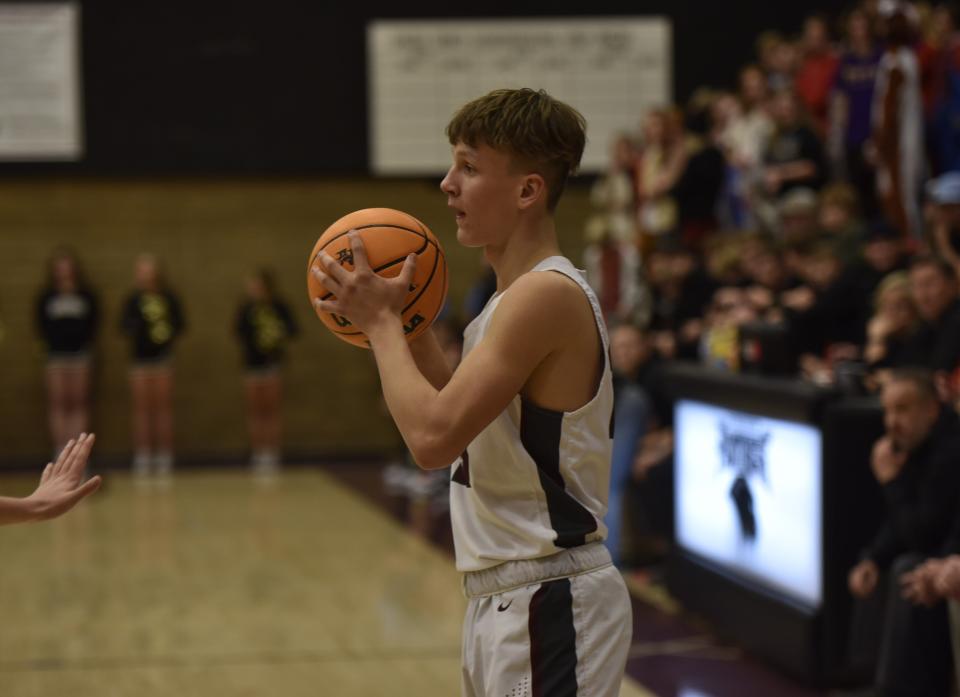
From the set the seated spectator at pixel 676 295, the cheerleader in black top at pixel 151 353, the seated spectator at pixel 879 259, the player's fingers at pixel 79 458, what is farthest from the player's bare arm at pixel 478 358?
the cheerleader in black top at pixel 151 353

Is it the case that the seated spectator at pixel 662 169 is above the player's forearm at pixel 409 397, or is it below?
above

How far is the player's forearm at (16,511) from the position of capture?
2824 mm

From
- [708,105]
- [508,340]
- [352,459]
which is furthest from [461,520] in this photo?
[352,459]

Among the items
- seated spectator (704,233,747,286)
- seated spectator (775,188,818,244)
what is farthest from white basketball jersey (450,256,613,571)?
seated spectator (704,233,747,286)

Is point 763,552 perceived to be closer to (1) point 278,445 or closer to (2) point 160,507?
(2) point 160,507

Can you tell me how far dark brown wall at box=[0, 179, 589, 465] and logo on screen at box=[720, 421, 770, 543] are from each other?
8.89 metres

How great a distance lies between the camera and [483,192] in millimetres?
2527

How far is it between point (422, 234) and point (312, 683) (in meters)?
3.82

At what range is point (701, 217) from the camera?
12.0m

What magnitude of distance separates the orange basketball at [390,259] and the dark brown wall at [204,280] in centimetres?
1259

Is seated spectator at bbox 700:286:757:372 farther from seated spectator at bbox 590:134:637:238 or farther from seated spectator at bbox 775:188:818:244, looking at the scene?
seated spectator at bbox 590:134:637:238

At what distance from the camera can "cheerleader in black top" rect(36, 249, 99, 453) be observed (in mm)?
14039

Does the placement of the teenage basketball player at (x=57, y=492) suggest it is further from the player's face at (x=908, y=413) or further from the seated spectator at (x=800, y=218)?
the seated spectator at (x=800, y=218)

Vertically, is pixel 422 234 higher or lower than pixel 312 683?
higher
